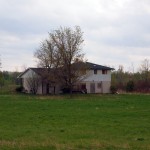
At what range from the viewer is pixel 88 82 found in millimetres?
89688

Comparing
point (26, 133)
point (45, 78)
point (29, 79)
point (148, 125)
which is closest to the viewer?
point (26, 133)

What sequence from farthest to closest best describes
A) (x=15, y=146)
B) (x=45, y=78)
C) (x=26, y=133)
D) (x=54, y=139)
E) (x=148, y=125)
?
(x=45, y=78)
(x=148, y=125)
(x=26, y=133)
(x=54, y=139)
(x=15, y=146)

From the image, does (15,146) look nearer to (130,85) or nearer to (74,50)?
(74,50)

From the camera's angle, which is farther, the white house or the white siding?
the white siding

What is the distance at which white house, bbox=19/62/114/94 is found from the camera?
280ft

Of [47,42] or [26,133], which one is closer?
[26,133]

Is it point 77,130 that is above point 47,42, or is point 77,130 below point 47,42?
below

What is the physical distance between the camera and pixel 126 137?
16.1 m

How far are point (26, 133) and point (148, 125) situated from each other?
6.58 metres

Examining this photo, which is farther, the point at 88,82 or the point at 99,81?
the point at 99,81

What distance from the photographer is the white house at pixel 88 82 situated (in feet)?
280

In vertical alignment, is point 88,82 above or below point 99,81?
below

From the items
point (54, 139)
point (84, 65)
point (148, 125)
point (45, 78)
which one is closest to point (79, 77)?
point (84, 65)

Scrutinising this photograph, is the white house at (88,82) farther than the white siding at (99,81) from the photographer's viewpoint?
No
